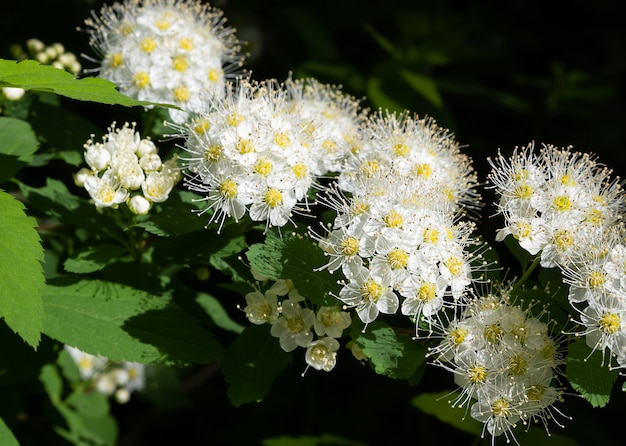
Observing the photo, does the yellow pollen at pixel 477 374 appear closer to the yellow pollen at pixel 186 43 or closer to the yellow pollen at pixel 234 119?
the yellow pollen at pixel 234 119

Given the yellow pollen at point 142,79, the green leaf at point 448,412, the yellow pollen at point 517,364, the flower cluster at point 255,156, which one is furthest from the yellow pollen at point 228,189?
the green leaf at point 448,412

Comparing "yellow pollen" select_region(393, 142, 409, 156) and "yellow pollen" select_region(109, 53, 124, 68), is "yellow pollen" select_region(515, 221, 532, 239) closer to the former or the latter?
"yellow pollen" select_region(393, 142, 409, 156)

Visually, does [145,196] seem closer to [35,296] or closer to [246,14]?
[35,296]

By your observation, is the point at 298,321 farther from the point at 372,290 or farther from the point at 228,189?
the point at 228,189

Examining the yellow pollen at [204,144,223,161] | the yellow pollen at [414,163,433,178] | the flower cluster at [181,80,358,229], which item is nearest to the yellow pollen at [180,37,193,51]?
the flower cluster at [181,80,358,229]

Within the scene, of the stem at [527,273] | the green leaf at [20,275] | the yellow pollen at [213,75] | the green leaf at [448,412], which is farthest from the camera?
the green leaf at [448,412]

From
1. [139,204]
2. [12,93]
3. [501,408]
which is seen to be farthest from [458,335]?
[12,93]
